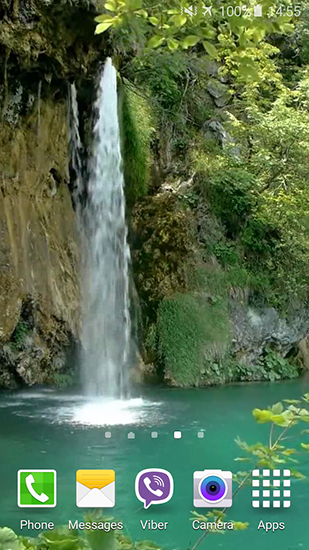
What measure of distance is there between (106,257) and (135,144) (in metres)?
1.95

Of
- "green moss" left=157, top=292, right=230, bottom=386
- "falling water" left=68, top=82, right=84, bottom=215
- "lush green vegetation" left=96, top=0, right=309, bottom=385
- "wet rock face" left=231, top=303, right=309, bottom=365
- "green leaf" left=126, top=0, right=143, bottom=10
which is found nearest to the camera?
"green leaf" left=126, top=0, right=143, bottom=10

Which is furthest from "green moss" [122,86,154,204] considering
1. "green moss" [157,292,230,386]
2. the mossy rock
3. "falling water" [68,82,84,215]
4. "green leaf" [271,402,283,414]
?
"green leaf" [271,402,283,414]

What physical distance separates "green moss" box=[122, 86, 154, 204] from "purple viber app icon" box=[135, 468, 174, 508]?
26.2 feet

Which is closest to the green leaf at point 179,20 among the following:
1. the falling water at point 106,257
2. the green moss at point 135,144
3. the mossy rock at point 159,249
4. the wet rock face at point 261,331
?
the falling water at point 106,257

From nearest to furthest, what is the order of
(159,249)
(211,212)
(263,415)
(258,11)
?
(263,415), (258,11), (159,249), (211,212)

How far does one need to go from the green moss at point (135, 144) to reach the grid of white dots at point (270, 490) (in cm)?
802

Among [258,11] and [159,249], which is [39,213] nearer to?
[159,249]

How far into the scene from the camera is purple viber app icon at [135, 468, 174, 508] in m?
1.93

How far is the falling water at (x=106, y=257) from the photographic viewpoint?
28.0 ft

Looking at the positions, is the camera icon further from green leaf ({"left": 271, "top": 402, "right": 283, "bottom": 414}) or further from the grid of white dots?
green leaf ({"left": 271, "top": 402, "right": 283, "bottom": 414})

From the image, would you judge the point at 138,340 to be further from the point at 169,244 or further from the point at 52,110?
the point at 52,110

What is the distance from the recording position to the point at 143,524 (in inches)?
77.0

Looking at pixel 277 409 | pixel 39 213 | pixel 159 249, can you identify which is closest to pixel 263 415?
pixel 277 409

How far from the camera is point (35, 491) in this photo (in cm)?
188
